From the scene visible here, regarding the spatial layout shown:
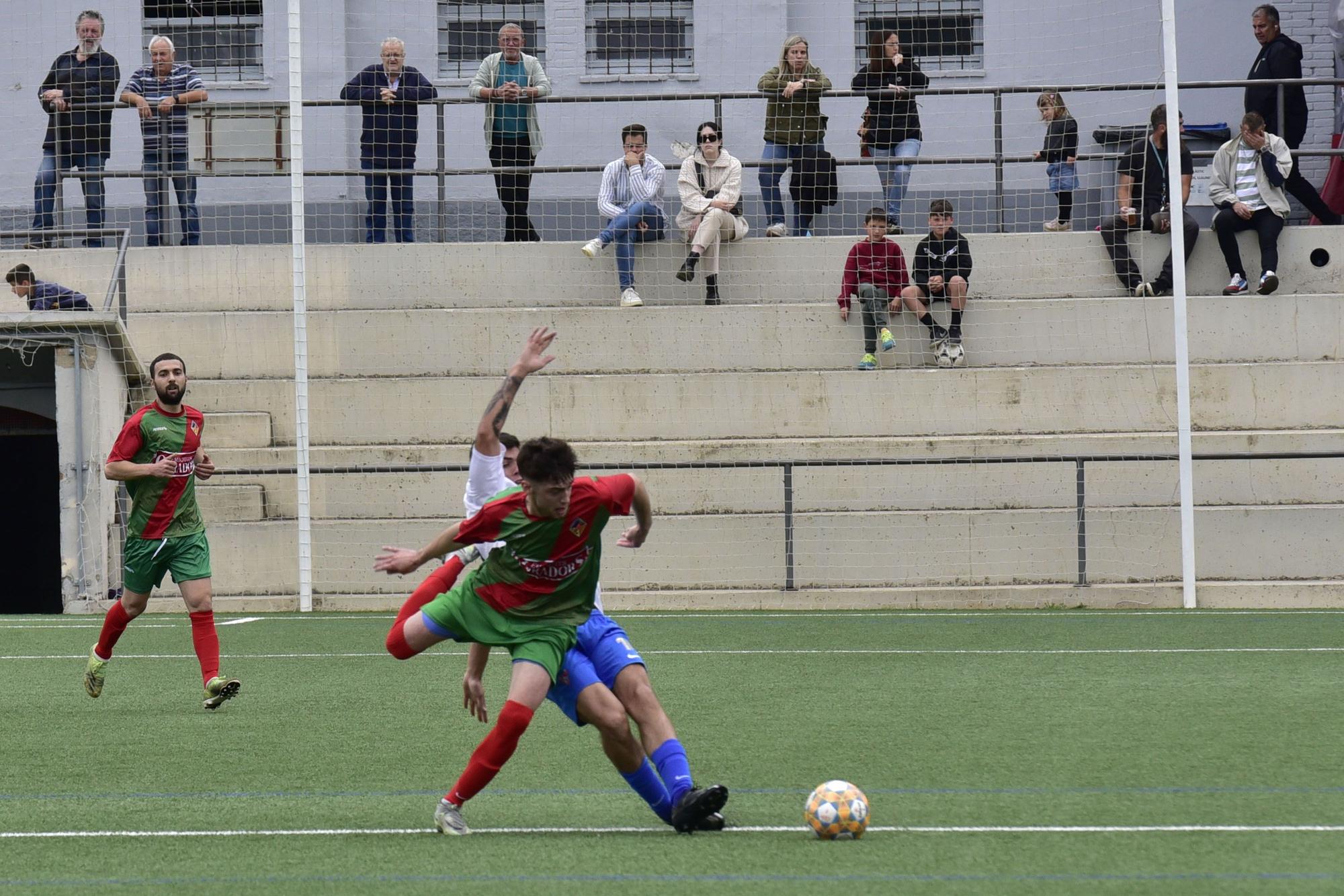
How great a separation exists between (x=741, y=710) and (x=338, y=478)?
7.43m

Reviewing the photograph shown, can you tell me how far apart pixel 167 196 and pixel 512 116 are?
364 centimetres

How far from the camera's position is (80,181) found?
17.1 m

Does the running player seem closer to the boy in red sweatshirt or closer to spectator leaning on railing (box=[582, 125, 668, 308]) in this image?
the boy in red sweatshirt

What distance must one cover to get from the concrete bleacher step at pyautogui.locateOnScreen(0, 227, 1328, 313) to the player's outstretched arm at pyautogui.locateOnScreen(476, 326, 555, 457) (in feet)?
32.8

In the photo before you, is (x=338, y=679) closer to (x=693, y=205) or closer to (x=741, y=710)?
(x=741, y=710)

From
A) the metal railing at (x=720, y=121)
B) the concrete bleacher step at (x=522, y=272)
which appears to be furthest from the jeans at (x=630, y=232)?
the metal railing at (x=720, y=121)

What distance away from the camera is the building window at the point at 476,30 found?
20.4 metres

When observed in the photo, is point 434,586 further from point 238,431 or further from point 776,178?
point 776,178

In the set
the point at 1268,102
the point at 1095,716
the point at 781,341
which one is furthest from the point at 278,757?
the point at 1268,102

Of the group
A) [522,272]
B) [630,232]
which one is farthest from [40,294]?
[630,232]

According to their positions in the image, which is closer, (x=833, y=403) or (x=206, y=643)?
(x=206, y=643)

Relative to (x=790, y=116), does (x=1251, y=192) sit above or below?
below

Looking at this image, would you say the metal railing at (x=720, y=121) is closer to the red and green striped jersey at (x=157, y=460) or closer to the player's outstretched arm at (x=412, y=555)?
the red and green striped jersey at (x=157, y=460)

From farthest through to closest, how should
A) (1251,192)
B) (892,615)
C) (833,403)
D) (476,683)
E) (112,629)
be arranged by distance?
1. (1251,192)
2. (833,403)
3. (892,615)
4. (112,629)
5. (476,683)
